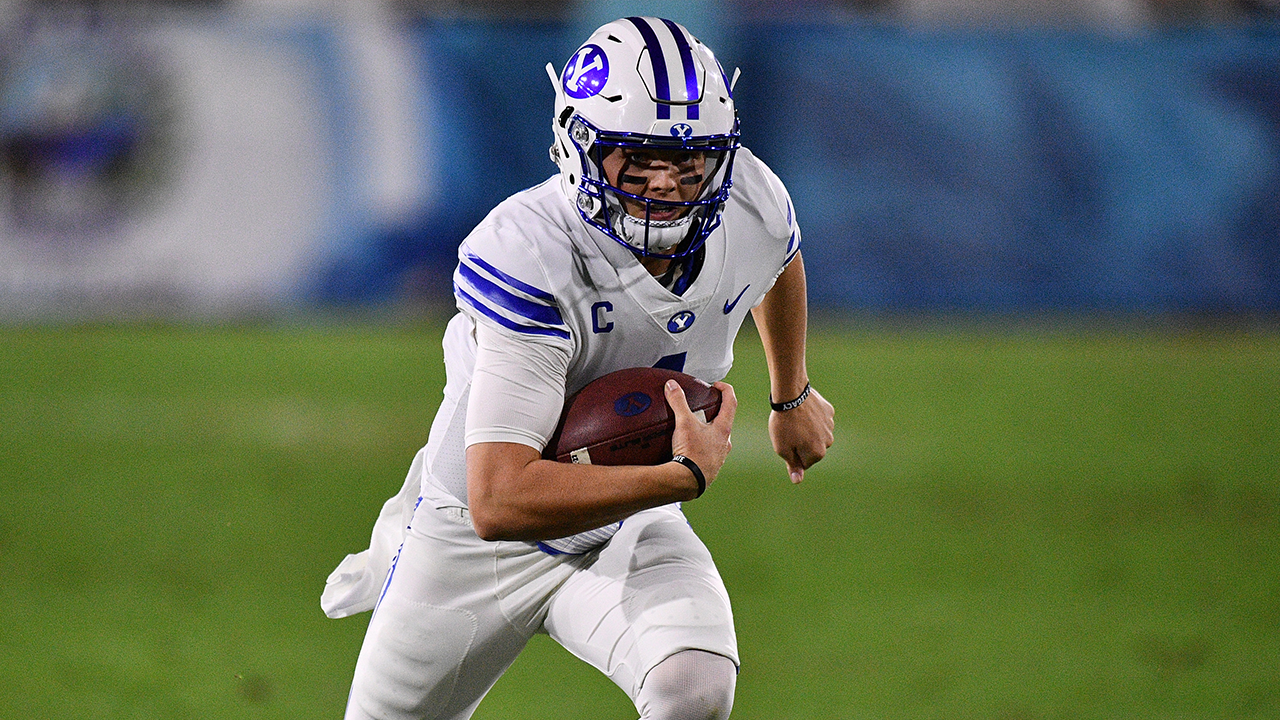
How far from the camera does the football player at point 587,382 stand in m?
2.45

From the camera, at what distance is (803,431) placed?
3.13 meters

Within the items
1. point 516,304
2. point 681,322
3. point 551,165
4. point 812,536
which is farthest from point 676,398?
point 551,165

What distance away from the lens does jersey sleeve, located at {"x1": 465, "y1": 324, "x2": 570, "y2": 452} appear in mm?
2432

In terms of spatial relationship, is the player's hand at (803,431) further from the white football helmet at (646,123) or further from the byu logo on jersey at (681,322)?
the white football helmet at (646,123)

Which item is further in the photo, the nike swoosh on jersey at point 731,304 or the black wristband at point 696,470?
the nike swoosh on jersey at point 731,304

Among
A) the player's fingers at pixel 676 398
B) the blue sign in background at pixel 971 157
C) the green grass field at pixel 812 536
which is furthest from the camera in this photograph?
the blue sign in background at pixel 971 157

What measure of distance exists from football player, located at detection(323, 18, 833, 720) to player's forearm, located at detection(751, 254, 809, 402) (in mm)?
99

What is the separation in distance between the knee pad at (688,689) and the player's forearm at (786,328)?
826mm

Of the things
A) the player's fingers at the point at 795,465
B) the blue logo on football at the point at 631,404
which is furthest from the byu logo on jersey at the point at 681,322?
the player's fingers at the point at 795,465

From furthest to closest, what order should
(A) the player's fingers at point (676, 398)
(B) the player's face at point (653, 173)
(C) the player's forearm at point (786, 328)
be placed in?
(C) the player's forearm at point (786, 328), (B) the player's face at point (653, 173), (A) the player's fingers at point (676, 398)

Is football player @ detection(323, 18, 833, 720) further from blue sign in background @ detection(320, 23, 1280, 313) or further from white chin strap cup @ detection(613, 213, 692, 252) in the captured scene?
blue sign in background @ detection(320, 23, 1280, 313)

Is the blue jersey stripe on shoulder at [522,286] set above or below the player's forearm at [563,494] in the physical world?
above

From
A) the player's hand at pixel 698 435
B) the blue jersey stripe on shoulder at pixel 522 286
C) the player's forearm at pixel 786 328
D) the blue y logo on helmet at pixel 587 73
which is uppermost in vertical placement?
the blue y logo on helmet at pixel 587 73

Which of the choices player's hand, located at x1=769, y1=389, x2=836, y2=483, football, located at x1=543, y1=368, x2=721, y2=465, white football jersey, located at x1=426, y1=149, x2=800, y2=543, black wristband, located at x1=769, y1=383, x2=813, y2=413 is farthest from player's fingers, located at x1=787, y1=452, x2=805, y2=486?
football, located at x1=543, y1=368, x2=721, y2=465
